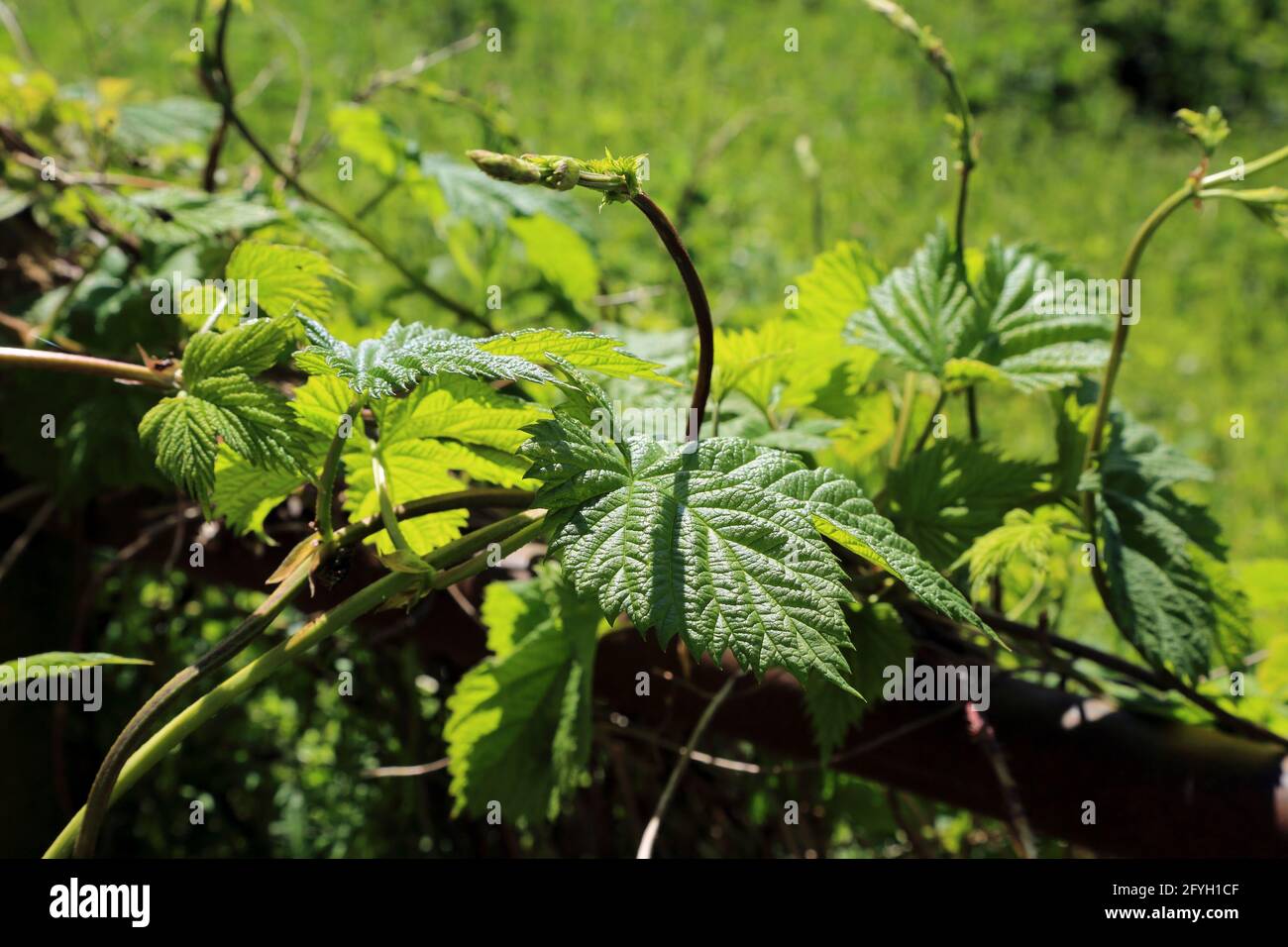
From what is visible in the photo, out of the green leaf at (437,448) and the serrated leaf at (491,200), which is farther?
the serrated leaf at (491,200)

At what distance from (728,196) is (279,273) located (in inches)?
131

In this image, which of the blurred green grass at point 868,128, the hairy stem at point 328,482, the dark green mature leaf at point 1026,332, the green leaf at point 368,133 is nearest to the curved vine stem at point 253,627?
the hairy stem at point 328,482

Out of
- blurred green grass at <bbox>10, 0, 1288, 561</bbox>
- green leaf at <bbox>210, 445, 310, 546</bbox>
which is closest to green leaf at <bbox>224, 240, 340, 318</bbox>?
green leaf at <bbox>210, 445, 310, 546</bbox>

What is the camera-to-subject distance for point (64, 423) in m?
1.38

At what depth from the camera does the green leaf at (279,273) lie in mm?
1018

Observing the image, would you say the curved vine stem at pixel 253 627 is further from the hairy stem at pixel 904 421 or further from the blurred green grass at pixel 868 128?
the blurred green grass at pixel 868 128

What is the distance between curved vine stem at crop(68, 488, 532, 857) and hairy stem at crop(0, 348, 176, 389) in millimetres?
176

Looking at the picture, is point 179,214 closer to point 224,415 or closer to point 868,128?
point 224,415

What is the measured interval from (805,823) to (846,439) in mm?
545

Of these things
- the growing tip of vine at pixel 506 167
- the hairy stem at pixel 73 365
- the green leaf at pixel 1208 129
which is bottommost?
the hairy stem at pixel 73 365

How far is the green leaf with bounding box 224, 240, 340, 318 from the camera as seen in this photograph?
1.02 meters

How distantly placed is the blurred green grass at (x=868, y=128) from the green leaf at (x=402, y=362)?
2625mm
